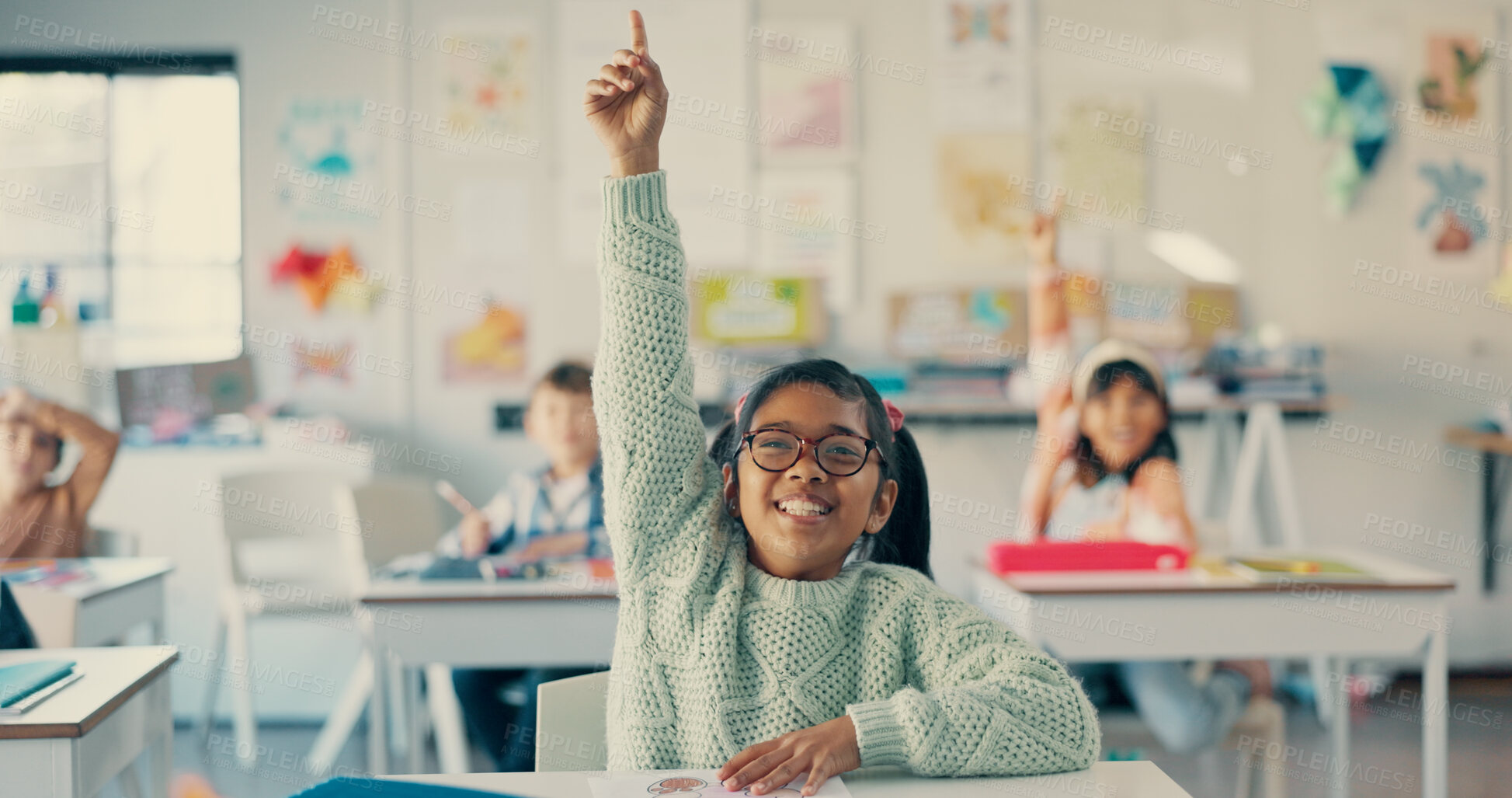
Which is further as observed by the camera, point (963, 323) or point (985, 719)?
point (963, 323)

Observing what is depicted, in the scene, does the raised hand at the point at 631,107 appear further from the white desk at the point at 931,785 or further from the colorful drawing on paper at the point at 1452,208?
the colorful drawing on paper at the point at 1452,208

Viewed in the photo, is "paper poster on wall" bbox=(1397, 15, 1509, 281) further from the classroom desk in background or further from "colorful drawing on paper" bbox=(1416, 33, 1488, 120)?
the classroom desk in background

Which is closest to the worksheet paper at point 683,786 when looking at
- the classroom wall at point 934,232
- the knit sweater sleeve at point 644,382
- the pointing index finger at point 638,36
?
the knit sweater sleeve at point 644,382

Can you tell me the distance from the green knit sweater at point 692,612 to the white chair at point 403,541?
5.10 ft

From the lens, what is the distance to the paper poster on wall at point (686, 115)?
400cm

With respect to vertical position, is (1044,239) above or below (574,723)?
above

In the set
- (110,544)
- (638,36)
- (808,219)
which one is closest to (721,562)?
(638,36)

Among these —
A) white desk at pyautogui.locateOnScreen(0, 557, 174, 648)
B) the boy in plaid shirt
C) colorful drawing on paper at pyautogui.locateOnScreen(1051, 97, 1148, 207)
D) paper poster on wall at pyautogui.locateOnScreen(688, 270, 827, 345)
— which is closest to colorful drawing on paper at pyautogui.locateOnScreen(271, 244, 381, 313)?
paper poster on wall at pyautogui.locateOnScreen(688, 270, 827, 345)

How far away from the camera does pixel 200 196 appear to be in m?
4.05

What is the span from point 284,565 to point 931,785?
2.97 meters

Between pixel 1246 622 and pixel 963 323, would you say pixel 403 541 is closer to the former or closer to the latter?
pixel 963 323

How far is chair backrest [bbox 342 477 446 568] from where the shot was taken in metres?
3.12

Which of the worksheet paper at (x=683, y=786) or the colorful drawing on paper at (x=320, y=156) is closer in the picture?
the worksheet paper at (x=683, y=786)

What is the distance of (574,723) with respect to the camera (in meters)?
1.45
